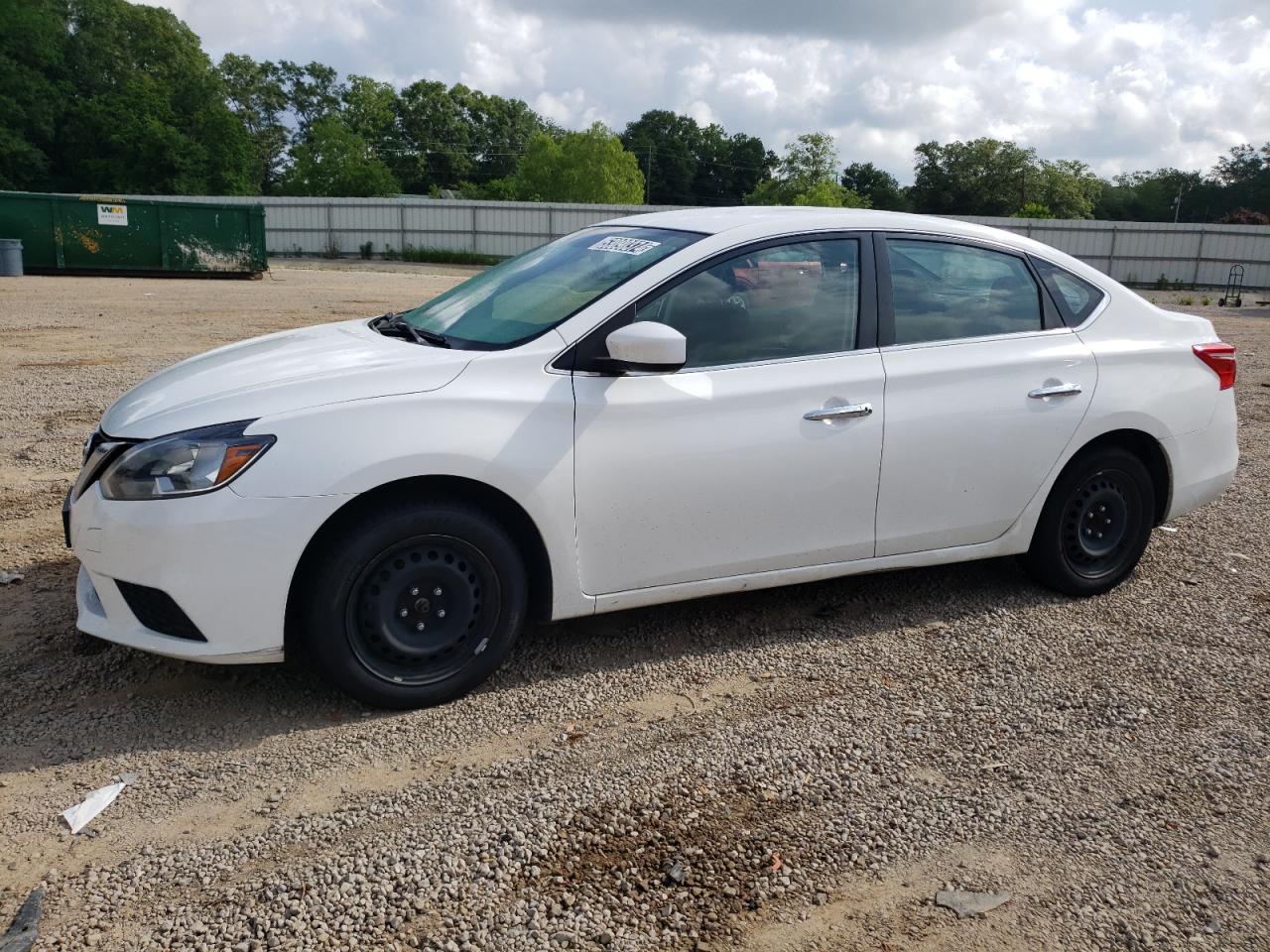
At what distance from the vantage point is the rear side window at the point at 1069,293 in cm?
469

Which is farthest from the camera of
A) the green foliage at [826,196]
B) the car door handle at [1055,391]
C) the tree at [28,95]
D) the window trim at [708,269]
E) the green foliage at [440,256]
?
the green foliage at [826,196]

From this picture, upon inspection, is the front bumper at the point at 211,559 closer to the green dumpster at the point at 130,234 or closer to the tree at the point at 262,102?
the green dumpster at the point at 130,234

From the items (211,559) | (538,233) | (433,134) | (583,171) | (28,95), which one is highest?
(433,134)

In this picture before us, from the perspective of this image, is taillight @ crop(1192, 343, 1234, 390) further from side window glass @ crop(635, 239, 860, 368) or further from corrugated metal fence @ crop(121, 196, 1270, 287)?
corrugated metal fence @ crop(121, 196, 1270, 287)

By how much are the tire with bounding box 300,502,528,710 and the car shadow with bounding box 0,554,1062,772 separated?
0.59 feet

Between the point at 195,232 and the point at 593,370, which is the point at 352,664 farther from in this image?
the point at 195,232

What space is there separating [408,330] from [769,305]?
1.47m

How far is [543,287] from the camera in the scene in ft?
13.9

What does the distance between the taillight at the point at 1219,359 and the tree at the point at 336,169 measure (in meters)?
69.5

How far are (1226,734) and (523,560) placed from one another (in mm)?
2548

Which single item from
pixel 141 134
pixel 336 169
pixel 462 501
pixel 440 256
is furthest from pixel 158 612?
pixel 336 169

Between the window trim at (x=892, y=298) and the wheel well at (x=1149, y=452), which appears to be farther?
the wheel well at (x=1149, y=452)

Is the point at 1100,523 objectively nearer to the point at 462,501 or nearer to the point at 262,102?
the point at 462,501

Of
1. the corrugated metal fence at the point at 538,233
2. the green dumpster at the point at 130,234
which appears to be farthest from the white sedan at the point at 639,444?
the corrugated metal fence at the point at 538,233
